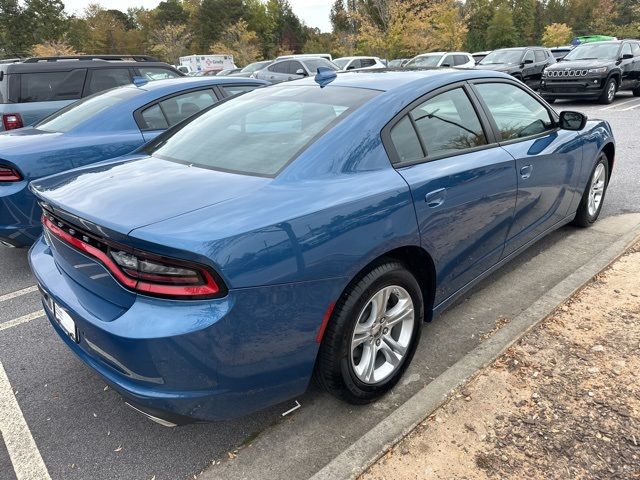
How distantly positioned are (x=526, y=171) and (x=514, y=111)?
21.4 inches

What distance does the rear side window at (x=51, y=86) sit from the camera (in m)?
6.64

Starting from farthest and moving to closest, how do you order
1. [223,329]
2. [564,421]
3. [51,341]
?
[51,341], [564,421], [223,329]

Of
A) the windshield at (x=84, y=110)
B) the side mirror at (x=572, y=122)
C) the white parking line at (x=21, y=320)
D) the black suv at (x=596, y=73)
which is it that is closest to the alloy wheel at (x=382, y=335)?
the side mirror at (x=572, y=122)

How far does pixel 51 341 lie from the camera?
312 centimetres

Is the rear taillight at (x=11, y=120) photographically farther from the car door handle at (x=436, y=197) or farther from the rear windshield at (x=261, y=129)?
the car door handle at (x=436, y=197)

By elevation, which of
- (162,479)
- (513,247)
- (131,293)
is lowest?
(162,479)

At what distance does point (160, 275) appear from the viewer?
5.76ft

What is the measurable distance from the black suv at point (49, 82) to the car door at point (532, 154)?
15.5 feet

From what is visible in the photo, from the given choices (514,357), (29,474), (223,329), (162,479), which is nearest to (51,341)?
(29,474)

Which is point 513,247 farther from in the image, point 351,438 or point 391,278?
point 351,438

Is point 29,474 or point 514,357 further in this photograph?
point 514,357

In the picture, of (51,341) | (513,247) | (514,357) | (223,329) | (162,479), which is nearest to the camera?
(223,329)

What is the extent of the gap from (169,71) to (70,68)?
166 centimetres

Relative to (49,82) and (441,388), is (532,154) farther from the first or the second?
(49,82)
